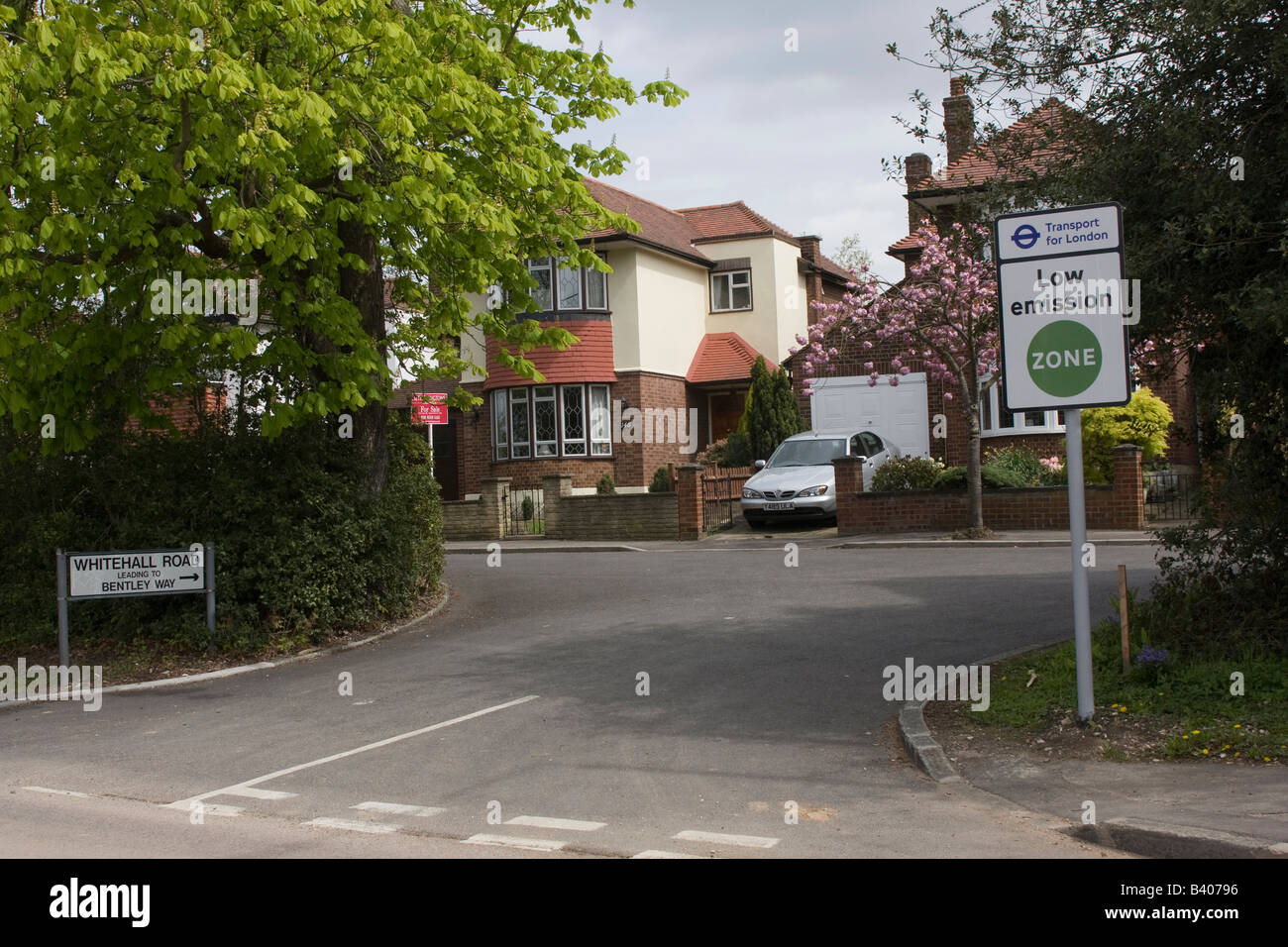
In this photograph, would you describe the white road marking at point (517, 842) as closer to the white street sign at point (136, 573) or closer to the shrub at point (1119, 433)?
the white street sign at point (136, 573)

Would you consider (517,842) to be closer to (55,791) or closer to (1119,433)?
(55,791)

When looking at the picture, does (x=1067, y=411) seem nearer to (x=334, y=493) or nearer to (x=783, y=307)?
(x=334, y=493)

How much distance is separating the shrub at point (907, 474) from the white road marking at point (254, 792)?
18.0 m

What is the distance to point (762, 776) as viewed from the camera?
763 cm

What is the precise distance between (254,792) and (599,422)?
86.6 ft

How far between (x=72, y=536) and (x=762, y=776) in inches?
368

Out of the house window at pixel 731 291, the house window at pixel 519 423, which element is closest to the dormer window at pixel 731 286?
the house window at pixel 731 291

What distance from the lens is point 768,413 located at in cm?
3186

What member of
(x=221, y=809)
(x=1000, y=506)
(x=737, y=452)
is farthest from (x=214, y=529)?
(x=737, y=452)

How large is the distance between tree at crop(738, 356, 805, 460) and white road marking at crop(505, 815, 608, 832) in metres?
25.2

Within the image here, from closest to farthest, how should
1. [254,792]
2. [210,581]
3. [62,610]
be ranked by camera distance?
[254,792] → [62,610] → [210,581]

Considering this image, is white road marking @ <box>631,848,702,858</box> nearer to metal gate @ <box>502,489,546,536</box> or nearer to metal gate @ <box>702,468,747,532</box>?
metal gate @ <box>702,468,747,532</box>

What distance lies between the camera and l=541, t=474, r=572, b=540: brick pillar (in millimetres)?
27391

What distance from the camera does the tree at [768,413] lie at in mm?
31844
